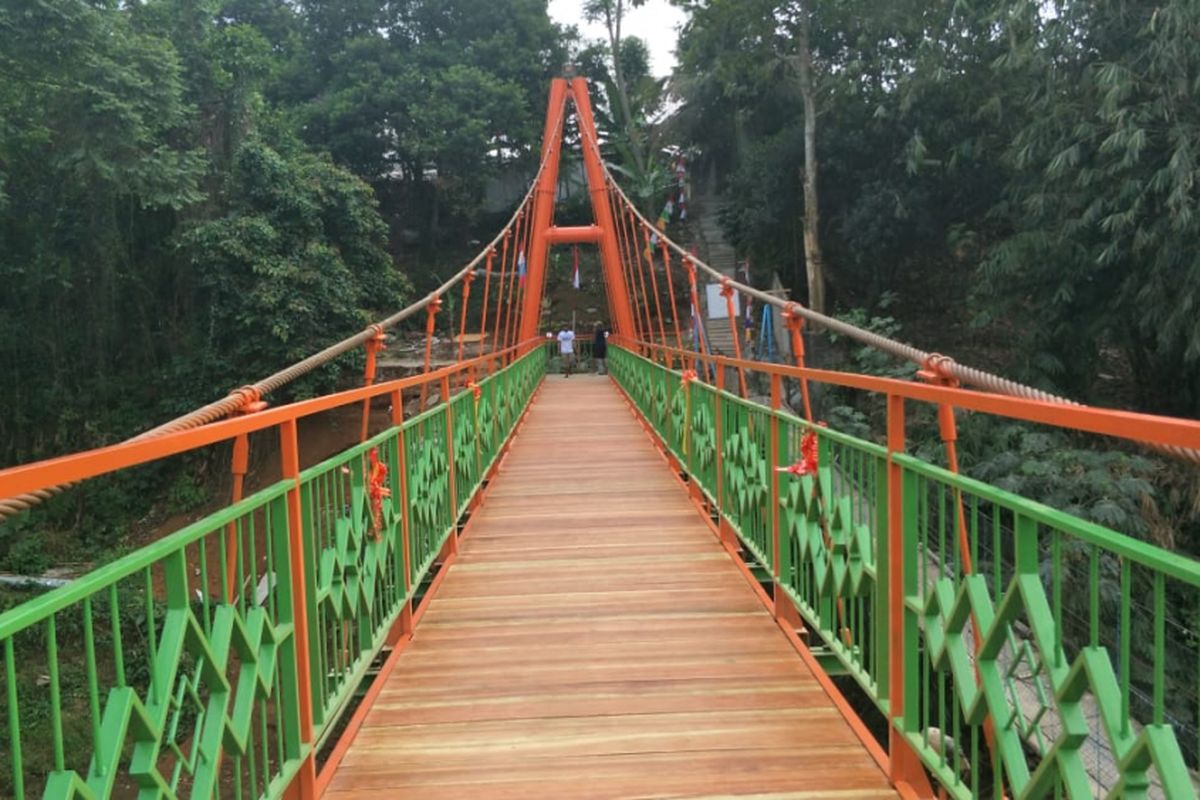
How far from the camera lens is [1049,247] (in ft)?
34.0

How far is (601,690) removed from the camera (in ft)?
7.98

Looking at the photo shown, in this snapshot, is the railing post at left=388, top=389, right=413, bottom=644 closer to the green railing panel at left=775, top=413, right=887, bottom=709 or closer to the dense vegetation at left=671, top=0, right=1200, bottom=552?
the green railing panel at left=775, top=413, right=887, bottom=709

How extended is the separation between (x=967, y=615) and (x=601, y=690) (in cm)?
119

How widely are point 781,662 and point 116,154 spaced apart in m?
12.5

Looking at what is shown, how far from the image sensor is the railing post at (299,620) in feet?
5.92

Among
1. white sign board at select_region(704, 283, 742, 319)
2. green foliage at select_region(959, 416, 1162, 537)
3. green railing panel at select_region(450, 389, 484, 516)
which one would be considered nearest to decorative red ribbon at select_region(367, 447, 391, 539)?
green railing panel at select_region(450, 389, 484, 516)

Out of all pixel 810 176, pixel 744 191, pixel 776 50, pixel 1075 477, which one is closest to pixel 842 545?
pixel 1075 477

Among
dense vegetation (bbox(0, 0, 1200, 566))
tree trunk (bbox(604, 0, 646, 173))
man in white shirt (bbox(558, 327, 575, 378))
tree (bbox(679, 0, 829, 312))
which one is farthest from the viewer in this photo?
tree trunk (bbox(604, 0, 646, 173))

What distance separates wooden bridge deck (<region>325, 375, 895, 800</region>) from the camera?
6.41ft

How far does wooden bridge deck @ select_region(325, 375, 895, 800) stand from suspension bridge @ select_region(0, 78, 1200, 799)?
1 cm

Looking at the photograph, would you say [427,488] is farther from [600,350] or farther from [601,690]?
[600,350]

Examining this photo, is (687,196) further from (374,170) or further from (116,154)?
(116,154)

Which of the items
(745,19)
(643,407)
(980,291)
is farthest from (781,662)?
(745,19)

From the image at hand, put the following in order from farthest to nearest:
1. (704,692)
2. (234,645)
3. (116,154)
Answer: (116,154)
(704,692)
(234,645)
